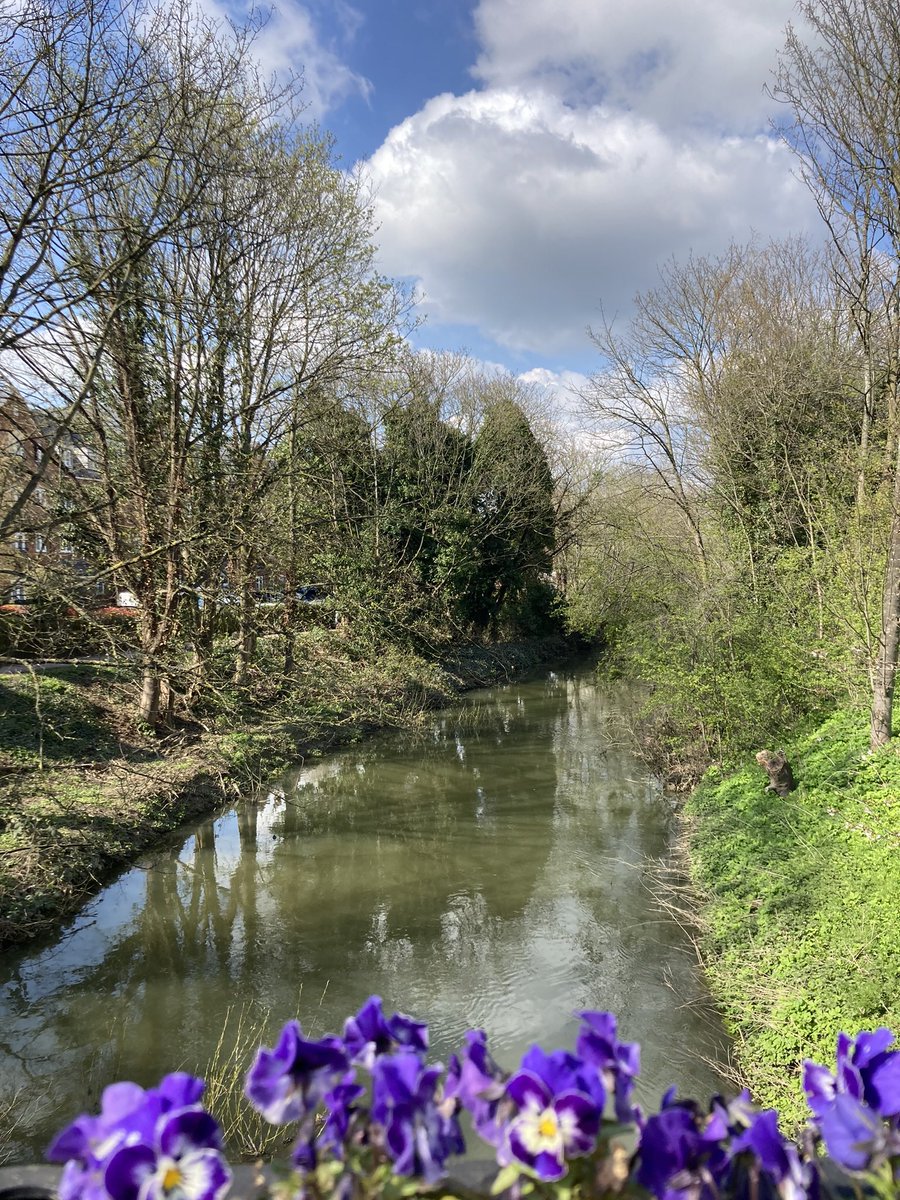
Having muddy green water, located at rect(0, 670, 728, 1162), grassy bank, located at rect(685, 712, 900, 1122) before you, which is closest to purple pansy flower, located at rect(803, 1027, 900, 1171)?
grassy bank, located at rect(685, 712, 900, 1122)

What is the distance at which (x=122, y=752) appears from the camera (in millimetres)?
10773

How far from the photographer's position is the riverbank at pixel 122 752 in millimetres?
7348

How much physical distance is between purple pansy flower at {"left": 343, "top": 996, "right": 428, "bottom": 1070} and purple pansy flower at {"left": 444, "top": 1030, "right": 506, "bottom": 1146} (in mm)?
59

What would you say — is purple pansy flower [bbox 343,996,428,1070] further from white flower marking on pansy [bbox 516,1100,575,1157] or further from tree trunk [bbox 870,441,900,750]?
tree trunk [bbox 870,441,900,750]

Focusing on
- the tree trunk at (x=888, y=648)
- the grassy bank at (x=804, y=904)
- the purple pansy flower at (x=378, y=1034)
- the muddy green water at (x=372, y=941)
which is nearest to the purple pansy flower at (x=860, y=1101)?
the purple pansy flower at (x=378, y=1034)

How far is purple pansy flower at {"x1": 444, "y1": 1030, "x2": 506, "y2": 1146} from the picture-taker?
945 millimetres

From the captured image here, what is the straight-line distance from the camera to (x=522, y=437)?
22156 mm

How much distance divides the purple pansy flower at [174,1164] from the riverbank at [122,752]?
243 inches

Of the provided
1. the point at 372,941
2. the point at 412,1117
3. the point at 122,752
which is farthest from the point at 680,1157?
the point at 122,752

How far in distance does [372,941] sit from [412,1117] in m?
7.03

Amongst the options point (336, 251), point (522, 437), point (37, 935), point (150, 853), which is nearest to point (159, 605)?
point (150, 853)

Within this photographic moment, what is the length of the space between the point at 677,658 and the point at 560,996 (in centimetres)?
553

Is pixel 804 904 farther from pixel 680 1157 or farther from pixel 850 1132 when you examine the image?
pixel 680 1157

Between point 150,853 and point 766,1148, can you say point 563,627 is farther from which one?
point 766,1148
